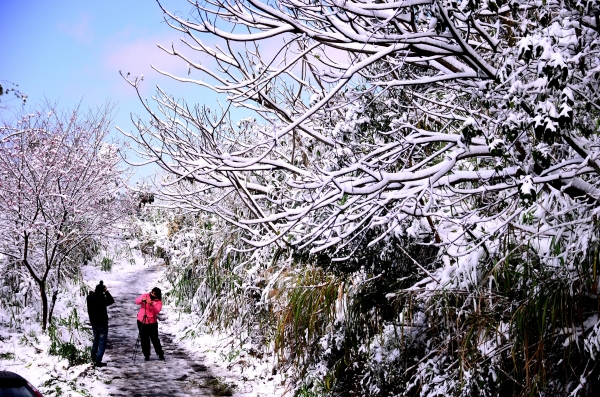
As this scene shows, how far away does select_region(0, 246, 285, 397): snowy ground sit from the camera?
9117mm

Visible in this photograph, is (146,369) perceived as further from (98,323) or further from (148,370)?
(98,323)

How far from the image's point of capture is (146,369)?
424 inches

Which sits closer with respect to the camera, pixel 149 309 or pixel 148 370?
pixel 148 370

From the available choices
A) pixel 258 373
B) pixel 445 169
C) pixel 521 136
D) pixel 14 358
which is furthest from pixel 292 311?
pixel 14 358

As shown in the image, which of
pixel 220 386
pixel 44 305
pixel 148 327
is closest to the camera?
pixel 220 386

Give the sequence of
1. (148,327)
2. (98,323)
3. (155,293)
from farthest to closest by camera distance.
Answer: (155,293) < (148,327) < (98,323)

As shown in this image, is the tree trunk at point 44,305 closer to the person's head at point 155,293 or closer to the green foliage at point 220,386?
the person's head at point 155,293

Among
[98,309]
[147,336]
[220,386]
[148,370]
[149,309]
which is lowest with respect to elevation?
[220,386]

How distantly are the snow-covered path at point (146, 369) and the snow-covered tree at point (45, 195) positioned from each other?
79.2 inches

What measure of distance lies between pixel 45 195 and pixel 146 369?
5.05m

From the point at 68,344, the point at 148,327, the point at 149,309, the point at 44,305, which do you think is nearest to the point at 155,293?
the point at 149,309

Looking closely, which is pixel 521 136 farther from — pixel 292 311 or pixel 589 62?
pixel 292 311

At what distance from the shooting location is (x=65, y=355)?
10.5 m

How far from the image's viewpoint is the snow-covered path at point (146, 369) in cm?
922
